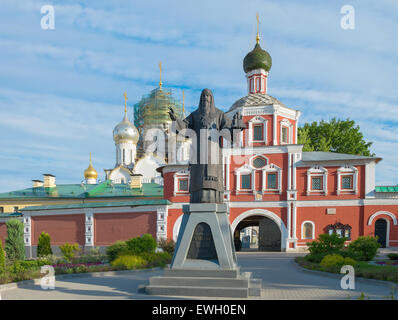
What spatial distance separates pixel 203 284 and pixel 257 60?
74.9 feet

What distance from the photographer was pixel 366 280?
9.80m

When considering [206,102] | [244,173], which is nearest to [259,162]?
[244,173]

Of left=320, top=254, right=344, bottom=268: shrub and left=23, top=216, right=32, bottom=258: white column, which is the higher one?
left=320, top=254, right=344, bottom=268: shrub

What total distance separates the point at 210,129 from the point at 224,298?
3.98 meters

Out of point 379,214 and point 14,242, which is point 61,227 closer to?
point 14,242

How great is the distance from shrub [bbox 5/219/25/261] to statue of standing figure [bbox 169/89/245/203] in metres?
9.87

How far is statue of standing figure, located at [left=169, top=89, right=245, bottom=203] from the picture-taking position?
8.30 metres

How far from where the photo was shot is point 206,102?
28.5ft

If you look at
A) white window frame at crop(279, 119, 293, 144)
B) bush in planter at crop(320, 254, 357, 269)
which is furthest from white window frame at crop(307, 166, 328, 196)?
bush in planter at crop(320, 254, 357, 269)

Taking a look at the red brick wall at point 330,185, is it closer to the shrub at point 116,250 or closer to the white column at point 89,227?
the shrub at point 116,250

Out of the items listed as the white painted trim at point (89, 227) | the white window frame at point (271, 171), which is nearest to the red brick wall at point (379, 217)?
the white window frame at point (271, 171)

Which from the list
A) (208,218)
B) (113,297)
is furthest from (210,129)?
(113,297)

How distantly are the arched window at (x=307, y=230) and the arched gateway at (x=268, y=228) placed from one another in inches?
47.3

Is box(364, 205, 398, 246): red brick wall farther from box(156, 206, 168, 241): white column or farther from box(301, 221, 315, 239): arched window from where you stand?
box(156, 206, 168, 241): white column
